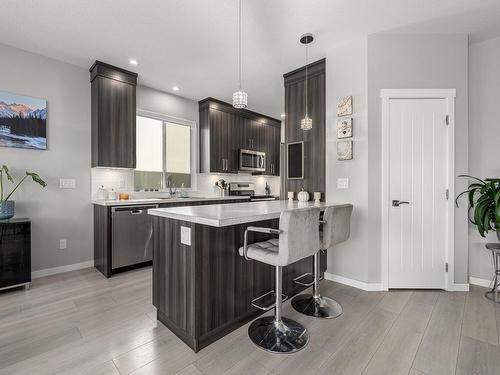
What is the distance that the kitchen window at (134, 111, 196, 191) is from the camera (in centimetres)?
421

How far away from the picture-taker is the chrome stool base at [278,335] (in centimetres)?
174

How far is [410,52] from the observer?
9.00ft

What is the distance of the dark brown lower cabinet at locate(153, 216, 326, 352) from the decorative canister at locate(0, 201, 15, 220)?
2009 mm

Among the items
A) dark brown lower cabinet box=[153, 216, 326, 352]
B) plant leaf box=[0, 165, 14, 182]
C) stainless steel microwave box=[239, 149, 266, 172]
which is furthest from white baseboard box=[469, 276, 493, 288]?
plant leaf box=[0, 165, 14, 182]

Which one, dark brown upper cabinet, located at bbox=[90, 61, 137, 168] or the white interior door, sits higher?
dark brown upper cabinet, located at bbox=[90, 61, 137, 168]

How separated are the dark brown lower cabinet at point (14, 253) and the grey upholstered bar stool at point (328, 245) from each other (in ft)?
9.84

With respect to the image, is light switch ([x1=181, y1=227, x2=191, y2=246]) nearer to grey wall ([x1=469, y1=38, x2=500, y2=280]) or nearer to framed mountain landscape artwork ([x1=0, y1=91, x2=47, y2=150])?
framed mountain landscape artwork ([x1=0, y1=91, x2=47, y2=150])

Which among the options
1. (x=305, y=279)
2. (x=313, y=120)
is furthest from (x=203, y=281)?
(x=313, y=120)

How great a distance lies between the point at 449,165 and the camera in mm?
2672

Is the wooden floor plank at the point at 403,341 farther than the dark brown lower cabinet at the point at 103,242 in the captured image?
No

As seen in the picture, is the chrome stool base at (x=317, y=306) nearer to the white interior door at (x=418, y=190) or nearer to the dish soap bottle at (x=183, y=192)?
the white interior door at (x=418, y=190)

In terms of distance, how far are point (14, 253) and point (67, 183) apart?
3.41 feet

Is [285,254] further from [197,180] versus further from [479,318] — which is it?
[197,180]

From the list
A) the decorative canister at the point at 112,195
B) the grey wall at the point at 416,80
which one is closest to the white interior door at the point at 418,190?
the grey wall at the point at 416,80
